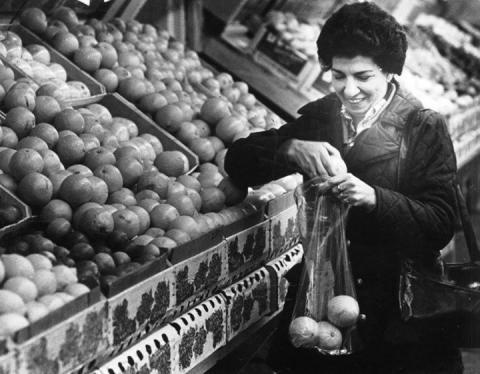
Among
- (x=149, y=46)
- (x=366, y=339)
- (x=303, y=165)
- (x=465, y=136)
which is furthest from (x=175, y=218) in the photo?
(x=465, y=136)

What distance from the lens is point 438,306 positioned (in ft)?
9.18

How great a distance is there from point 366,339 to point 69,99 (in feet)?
5.82

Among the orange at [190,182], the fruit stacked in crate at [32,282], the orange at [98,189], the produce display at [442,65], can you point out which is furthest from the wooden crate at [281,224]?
the produce display at [442,65]

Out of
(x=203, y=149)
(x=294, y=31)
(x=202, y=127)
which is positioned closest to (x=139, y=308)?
(x=203, y=149)

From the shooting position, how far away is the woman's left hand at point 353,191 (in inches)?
106

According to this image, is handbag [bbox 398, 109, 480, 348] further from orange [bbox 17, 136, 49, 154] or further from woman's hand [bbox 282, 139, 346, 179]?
orange [bbox 17, 136, 49, 154]

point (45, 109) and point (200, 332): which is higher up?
point (45, 109)

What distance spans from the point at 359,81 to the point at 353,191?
0.36 metres

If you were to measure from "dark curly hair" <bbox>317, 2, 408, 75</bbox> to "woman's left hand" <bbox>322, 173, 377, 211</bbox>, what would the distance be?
389 millimetres

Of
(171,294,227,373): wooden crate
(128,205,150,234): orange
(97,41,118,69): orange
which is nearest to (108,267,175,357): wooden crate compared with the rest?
Result: (171,294,227,373): wooden crate

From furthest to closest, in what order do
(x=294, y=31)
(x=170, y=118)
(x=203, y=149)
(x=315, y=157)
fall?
1. (x=294, y=31)
2. (x=170, y=118)
3. (x=203, y=149)
4. (x=315, y=157)

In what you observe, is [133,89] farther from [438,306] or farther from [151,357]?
[438,306]

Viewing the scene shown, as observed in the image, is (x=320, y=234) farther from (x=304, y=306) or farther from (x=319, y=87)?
(x=319, y=87)

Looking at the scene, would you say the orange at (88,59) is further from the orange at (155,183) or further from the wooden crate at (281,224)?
the wooden crate at (281,224)
